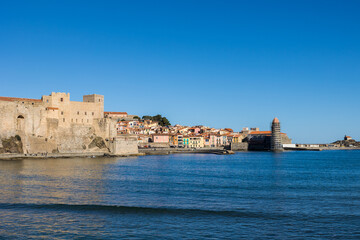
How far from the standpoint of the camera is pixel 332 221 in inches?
436

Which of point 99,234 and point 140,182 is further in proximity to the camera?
point 140,182

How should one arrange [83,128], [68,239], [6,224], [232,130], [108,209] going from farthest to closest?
[232,130] < [83,128] < [108,209] < [6,224] < [68,239]

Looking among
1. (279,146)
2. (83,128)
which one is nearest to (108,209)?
(83,128)

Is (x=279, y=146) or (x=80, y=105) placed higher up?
(x=80, y=105)

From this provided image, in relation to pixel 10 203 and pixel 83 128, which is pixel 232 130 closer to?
pixel 83 128

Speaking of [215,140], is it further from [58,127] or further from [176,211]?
[176,211]

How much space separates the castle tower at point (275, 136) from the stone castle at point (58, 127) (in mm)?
33658

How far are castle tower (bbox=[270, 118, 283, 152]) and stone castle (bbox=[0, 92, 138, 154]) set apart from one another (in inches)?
1325

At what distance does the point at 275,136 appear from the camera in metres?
77.0

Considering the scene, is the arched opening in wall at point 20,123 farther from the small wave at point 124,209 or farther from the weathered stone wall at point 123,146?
the small wave at point 124,209

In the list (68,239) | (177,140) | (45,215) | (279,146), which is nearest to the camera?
(68,239)

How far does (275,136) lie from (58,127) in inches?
1796

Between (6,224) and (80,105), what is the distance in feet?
127

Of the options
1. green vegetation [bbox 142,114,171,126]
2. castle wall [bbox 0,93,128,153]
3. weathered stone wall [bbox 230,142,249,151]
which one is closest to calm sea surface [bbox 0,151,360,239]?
castle wall [bbox 0,93,128,153]
